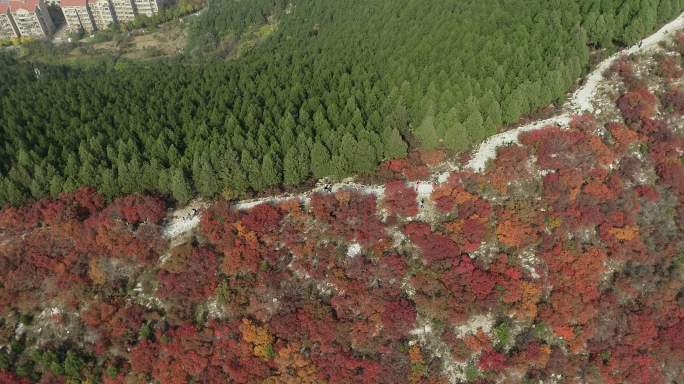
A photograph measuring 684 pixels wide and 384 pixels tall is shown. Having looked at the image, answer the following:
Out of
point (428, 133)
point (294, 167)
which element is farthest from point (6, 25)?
point (428, 133)

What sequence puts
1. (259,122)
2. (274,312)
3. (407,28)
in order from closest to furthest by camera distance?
(274,312) < (259,122) < (407,28)

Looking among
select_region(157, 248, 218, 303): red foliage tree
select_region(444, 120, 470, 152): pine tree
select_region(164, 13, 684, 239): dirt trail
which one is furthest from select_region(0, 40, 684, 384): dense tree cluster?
select_region(444, 120, 470, 152): pine tree

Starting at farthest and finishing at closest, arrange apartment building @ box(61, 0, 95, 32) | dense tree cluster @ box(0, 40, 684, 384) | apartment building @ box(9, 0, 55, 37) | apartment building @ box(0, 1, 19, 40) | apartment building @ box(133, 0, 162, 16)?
1. apartment building @ box(133, 0, 162, 16)
2. apartment building @ box(61, 0, 95, 32)
3. apartment building @ box(0, 1, 19, 40)
4. apartment building @ box(9, 0, 55, 37)
5. dense tree cluster @ box(0, 40, 684, 384)

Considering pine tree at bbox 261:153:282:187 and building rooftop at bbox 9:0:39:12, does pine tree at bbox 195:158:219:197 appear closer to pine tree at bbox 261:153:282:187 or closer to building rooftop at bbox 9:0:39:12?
pine tree at bbox 261:153:282:187

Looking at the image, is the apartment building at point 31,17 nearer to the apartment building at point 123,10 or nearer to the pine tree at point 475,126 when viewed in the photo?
the apartment building at point 123,10

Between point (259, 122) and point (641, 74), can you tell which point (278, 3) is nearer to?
point (259, 122)

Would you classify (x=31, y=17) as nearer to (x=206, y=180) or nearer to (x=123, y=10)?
(x=123, y=10)

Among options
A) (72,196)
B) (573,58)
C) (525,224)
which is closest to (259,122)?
(72,196)
